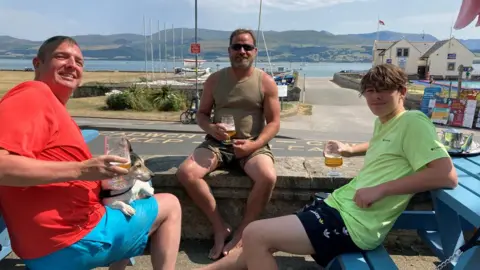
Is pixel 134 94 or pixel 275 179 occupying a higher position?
pixel 275 179

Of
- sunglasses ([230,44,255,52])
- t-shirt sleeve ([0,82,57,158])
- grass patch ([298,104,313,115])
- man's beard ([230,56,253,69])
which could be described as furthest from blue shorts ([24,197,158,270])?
grass patch ([298,104,313,115])

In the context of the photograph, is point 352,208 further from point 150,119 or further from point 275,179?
point 150,119

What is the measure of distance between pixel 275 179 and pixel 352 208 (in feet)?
2.93

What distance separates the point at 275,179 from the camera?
121 inches

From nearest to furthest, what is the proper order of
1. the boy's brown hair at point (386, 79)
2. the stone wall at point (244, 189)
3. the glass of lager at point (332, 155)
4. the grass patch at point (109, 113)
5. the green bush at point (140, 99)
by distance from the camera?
the boy's brown hair at point (386, 79), the glass of lager at point (332, 155), the stone wall at point (244, 189), the grass patch at point (109, 113), the green bush at point (140, 99)

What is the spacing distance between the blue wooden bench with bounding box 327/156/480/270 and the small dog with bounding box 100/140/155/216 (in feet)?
3.72

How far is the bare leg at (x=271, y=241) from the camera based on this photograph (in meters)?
2.19

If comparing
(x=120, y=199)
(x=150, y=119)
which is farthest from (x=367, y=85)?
(x=150, y=119)

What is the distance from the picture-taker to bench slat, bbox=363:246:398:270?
2021mm

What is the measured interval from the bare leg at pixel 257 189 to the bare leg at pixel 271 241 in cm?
80

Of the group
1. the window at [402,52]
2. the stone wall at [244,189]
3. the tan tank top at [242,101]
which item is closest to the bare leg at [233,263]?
the stone wall at [244,189]

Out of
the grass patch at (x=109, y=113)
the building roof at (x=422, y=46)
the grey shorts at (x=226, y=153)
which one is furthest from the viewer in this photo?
the building roof at (x=422, y=46)

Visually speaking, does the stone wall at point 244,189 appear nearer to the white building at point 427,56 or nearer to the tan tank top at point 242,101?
the tan tank top at point 242,101

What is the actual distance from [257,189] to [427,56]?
79706mm
